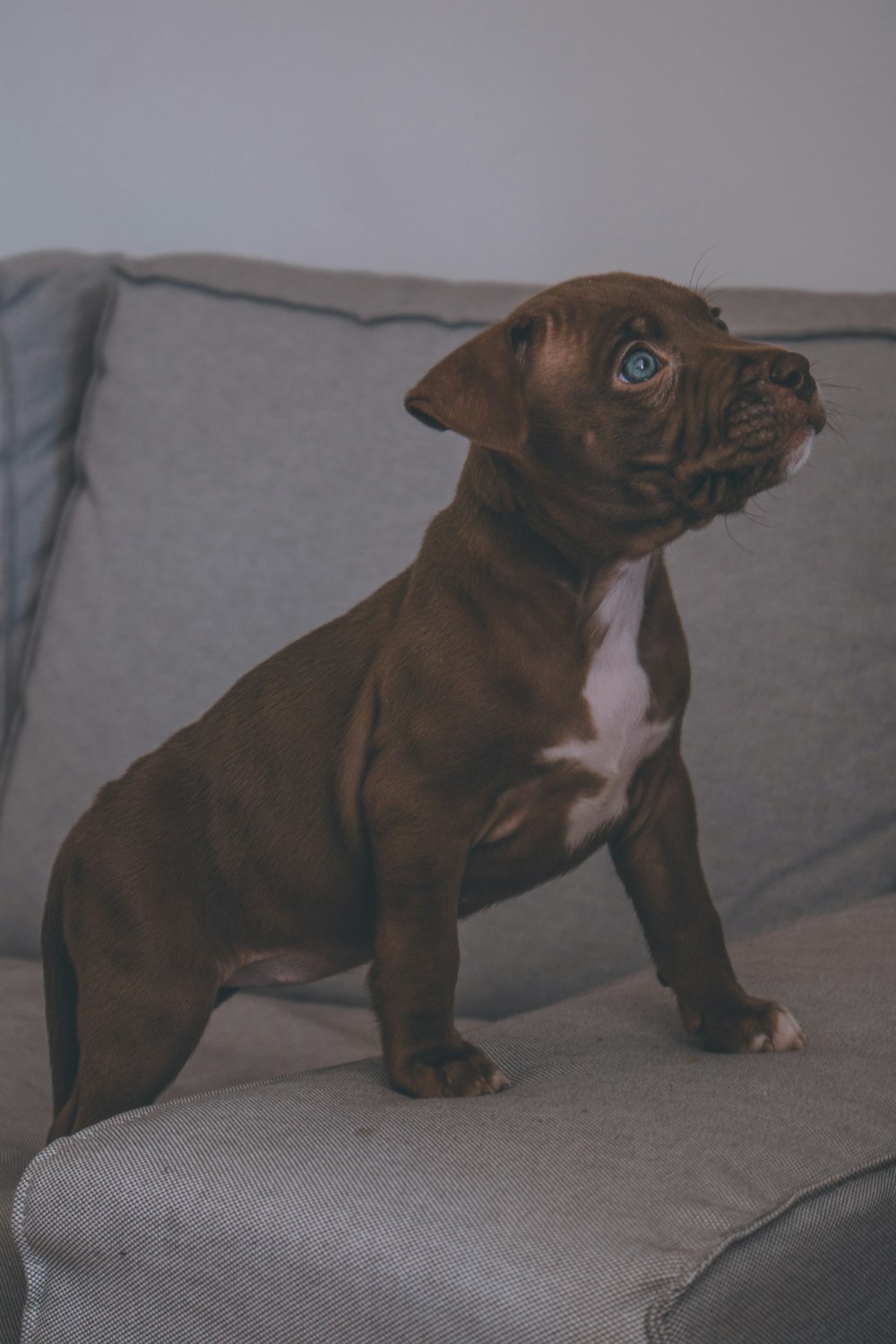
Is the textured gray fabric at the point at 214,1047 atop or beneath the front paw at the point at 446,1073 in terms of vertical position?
beneath

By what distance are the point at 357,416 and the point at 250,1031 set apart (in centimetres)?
90

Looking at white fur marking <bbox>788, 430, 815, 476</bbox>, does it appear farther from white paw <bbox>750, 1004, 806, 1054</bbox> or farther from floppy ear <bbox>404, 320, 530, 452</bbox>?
white paw <bbox>750, 1004, 806, 1054</bbox>

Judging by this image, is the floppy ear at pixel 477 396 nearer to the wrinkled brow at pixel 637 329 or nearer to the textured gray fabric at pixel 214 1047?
the wrinkled brow at pixel 637 329

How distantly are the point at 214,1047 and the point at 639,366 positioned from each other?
101 cm

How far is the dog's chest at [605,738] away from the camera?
45.1 inches

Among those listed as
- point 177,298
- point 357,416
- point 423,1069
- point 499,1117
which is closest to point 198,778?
point 423,1069

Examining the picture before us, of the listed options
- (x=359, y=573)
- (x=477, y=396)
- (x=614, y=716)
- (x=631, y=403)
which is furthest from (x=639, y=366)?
(x=359, y=573)

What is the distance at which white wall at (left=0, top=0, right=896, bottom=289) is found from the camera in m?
2.31

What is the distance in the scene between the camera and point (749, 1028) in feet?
3.84

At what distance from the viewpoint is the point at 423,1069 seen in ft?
3.59

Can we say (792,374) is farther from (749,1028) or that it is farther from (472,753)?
(749,1028)

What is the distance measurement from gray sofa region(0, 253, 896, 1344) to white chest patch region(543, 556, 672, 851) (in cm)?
21

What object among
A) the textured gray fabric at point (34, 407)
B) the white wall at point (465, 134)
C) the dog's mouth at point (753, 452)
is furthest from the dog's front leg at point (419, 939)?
the white wall at point (465, 134)

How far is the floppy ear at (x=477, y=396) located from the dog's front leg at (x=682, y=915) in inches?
13.7
